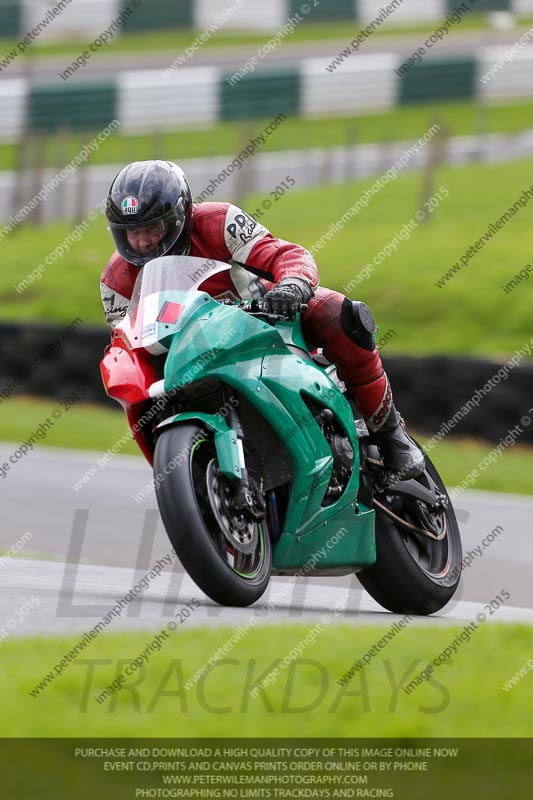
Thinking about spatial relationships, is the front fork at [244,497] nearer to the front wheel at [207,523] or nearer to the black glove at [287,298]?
the front wheel at [207,523]

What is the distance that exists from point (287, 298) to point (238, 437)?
0.52 meters

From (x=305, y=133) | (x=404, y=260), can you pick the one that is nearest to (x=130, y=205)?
(x=404, y=260)

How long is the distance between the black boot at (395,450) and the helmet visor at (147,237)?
3.80 ft

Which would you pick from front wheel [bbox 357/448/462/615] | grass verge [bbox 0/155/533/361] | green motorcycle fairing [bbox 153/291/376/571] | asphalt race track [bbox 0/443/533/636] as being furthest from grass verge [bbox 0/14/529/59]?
green motorcycle fairing [bbox 153/291/376/571]

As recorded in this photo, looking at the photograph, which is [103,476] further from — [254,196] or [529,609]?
[254,196]

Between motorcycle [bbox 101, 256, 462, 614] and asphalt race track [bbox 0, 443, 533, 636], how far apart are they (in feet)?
0.68

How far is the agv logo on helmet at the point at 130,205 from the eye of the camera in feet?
17.5

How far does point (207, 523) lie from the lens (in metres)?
4.88

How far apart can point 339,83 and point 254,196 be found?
6311 millimetres

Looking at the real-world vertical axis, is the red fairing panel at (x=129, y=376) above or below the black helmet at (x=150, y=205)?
below

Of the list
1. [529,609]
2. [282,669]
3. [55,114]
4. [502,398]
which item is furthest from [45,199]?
[282,669]

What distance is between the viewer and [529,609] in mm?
6648

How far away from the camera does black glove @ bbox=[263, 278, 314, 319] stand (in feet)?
17.1

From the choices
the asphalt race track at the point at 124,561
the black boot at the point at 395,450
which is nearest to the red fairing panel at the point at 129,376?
the asphalt race track at the point at 124,561
